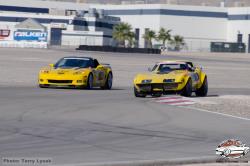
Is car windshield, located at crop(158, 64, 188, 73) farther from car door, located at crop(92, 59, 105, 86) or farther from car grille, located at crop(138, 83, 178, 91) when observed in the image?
car door, located at crop(92, 59, 105, 86)

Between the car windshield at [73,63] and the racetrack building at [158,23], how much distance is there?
103 meters

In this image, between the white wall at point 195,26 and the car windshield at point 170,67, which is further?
the white wall at point 195,26

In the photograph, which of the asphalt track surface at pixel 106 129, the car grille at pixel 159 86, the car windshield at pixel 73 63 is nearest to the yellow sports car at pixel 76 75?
the car windshield at pixel 73 63

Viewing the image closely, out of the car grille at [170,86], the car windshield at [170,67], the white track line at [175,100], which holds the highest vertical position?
Answer: the car windshield at [170,67]

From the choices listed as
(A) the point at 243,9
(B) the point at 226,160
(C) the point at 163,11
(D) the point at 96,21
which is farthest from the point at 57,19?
(B) the point at 226,160

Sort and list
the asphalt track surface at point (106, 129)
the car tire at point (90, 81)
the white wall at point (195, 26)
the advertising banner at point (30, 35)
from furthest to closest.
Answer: the white wall at point (195, 26) → the advertising banner at point (30, 35) → the car tire at point (90, 81) → the asphalt track surface at point (106, 129)

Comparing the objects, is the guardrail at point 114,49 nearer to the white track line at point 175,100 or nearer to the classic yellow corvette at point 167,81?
the classic yellow corvette at point 167,81

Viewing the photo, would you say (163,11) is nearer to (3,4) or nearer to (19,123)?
(3,4)

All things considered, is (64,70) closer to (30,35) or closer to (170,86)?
(170,86)

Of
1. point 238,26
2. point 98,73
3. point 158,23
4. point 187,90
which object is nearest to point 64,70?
point 98,73

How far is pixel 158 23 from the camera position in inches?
5694

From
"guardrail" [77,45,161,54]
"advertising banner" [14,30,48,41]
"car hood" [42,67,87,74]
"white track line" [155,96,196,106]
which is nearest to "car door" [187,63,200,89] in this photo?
"white track line" [155,96,196,106]

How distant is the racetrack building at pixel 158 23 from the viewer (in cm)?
13962

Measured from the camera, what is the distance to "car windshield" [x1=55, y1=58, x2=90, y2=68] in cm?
3272
